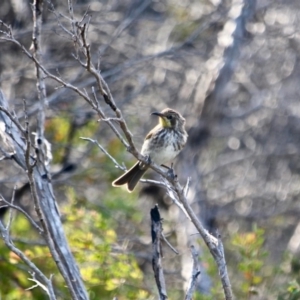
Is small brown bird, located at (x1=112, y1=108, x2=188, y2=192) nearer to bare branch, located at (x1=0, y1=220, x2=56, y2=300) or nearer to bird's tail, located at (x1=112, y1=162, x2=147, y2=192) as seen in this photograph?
bird's tail, located at (x1=112, y1=162, x2=147, y2=192)

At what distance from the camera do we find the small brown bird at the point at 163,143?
6793 millimetres

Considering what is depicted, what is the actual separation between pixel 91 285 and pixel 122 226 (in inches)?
89.5

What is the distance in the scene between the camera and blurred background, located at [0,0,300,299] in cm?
843

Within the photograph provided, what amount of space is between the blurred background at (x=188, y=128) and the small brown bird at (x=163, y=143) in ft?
3.44

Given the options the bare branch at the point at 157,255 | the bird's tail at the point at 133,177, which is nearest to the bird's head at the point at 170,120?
the bird's tail at the point at 133,177

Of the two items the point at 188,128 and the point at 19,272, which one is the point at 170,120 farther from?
the point at 188,128

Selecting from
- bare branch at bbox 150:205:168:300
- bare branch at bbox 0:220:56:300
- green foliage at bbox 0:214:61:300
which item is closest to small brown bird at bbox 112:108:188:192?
green foliage at bbox 0:214:61:300

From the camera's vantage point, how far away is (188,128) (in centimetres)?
1083

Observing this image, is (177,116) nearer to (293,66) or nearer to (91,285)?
(91,285)

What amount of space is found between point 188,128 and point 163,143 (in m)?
3.93

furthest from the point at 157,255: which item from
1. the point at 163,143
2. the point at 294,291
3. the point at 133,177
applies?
the point at 163,143

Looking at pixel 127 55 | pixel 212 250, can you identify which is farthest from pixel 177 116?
pixel 127 55

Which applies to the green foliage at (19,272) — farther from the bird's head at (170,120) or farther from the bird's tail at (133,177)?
the bird's head at (170,120)

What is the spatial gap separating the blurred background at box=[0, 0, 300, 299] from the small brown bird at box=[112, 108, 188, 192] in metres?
1.05
